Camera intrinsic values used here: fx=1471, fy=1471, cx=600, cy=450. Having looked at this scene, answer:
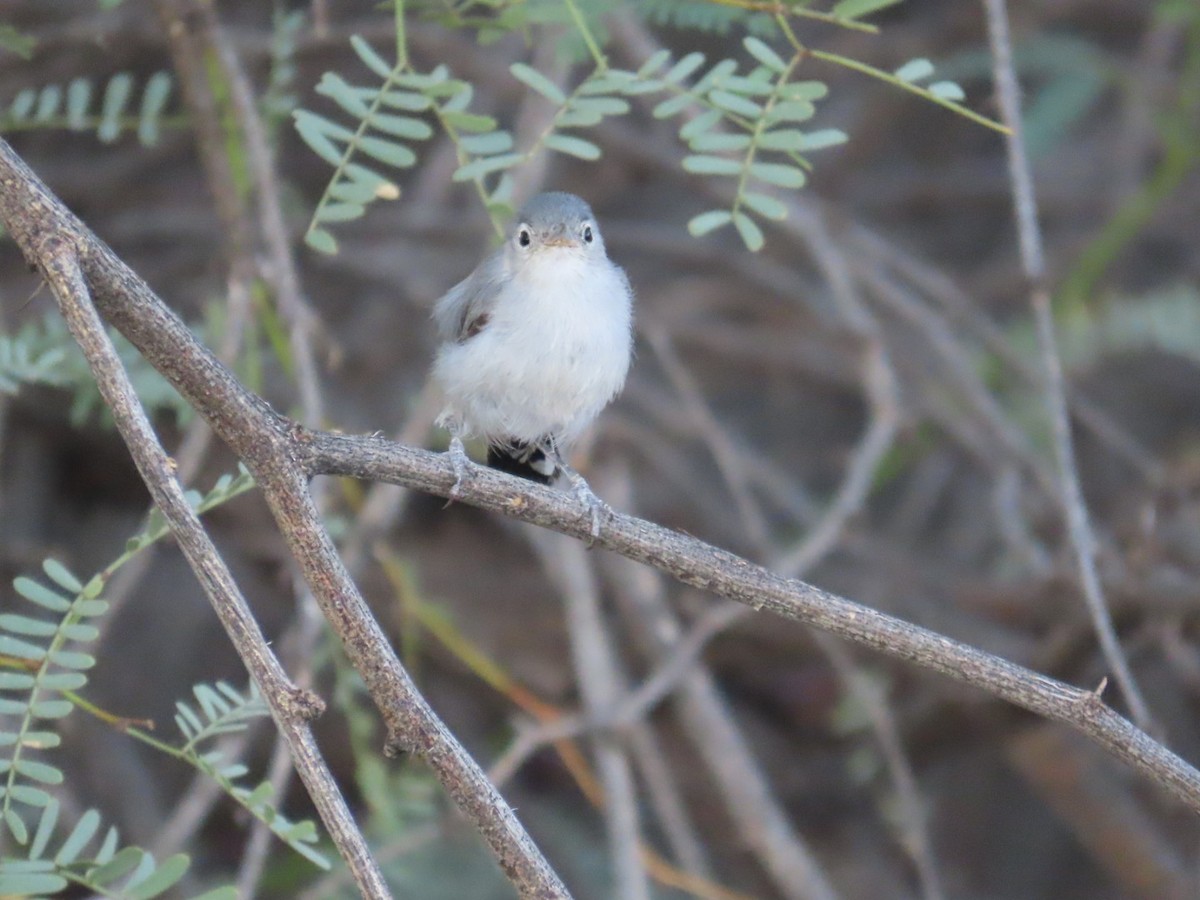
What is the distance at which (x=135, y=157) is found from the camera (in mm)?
4180

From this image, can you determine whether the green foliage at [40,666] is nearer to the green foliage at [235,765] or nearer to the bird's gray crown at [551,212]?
the green foliage at [235,765]

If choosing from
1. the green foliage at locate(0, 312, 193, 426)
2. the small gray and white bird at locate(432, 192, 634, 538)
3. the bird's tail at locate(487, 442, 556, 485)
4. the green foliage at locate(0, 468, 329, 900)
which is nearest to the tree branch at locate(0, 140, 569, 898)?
the green foliage at locate(0, 468, 329, 900)

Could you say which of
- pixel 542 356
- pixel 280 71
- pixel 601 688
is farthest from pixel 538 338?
pixel 601 688

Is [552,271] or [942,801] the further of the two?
[942,801]

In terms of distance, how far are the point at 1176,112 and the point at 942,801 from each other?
92.2 inches

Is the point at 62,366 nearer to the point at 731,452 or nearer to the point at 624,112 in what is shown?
the point at 624,112

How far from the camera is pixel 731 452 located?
3.55 m

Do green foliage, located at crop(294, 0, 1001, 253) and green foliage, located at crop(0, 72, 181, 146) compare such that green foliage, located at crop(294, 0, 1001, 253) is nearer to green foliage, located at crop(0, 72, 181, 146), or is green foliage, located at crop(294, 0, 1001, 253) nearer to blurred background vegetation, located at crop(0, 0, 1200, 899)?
green foliage, located at crop(0, 72, 181, 146)

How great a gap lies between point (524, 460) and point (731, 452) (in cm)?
69

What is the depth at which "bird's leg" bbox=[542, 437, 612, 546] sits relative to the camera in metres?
1.72

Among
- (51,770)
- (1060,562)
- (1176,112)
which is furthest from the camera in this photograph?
(1176,112)

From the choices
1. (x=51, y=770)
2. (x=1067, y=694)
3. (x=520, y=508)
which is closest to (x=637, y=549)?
(x=520, y=508)

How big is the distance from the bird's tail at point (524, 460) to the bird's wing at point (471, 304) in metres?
0.27

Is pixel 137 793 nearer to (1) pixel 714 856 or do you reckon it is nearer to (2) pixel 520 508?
(1) pixel 714 856
